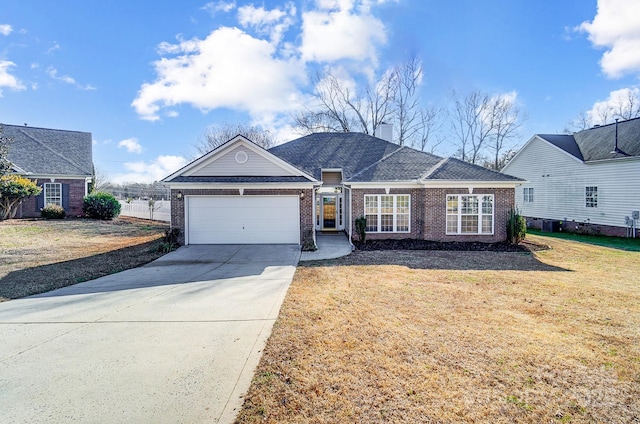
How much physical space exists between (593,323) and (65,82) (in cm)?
2401

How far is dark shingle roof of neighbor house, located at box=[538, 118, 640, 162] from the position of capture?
18.4m

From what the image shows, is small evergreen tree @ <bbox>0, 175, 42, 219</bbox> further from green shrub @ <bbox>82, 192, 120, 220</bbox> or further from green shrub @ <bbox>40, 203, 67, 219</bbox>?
green shrub @ <bbox>82, 192, 120, 220</bbox>

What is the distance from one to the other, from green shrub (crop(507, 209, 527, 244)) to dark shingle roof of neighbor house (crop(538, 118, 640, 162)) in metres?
9.09

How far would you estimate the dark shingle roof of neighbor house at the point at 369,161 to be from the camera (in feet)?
49.7

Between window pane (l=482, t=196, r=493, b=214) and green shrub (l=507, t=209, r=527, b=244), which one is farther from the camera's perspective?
window pane (l=482, t=196, r=493, b=214)

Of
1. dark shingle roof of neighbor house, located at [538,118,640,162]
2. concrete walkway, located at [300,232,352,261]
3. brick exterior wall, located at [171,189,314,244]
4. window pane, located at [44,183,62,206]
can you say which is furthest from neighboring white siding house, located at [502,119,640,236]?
window pane, located at [44,183,62,206]

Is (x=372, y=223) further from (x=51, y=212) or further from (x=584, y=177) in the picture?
(x=51, y=212)

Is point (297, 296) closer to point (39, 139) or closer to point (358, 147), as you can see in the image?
point (358, 147)

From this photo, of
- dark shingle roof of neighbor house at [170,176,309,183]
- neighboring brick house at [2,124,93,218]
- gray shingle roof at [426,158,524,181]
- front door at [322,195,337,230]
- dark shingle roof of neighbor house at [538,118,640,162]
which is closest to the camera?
dark shingle roof of neighbor house at [170,176,309,183]

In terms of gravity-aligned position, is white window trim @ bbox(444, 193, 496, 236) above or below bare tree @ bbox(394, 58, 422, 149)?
below

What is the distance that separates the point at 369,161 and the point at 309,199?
6.03 metres

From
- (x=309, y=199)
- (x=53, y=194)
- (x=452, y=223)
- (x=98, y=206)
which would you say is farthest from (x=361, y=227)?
(x=53, y=194)

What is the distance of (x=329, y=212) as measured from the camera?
1873cm

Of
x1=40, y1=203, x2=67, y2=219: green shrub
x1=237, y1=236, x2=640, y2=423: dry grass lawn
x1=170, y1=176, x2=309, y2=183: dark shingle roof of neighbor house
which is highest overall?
x1=170, y1=176, x2=309, y2=183: dark shingle roof of neighbor house
